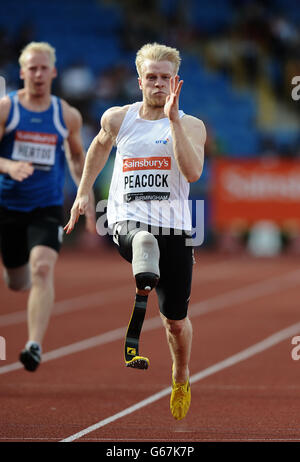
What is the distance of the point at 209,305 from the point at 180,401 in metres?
7.69

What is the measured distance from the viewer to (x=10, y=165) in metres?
6.70

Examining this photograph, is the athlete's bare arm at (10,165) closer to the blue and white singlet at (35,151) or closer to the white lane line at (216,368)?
the blue and white singlet at (35,151)

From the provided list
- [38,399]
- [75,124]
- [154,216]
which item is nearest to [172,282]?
[154,216]

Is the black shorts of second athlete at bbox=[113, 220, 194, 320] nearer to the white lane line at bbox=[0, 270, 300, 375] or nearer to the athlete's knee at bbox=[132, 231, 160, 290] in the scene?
the athlete's knee at bbox=[132, 231, 160, 290]

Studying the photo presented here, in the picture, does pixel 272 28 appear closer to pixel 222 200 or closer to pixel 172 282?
pixel 222 200

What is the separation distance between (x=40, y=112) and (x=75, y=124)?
0.96ft

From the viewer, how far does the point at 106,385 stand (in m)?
7.82

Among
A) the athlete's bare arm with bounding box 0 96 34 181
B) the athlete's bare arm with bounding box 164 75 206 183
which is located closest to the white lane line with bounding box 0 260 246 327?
the athlete's bare arm with bounding box 0 96 34 181

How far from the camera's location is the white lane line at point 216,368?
604 centimetres

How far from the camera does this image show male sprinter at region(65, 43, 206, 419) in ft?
18.7

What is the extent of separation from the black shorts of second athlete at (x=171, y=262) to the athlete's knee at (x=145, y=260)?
0.55 feet

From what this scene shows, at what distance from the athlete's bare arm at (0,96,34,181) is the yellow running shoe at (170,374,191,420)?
162 centimetres

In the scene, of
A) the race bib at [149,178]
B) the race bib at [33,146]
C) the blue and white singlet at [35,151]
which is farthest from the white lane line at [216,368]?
the race bib at [33,146]

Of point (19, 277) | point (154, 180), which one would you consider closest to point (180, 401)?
point (154, 180)
